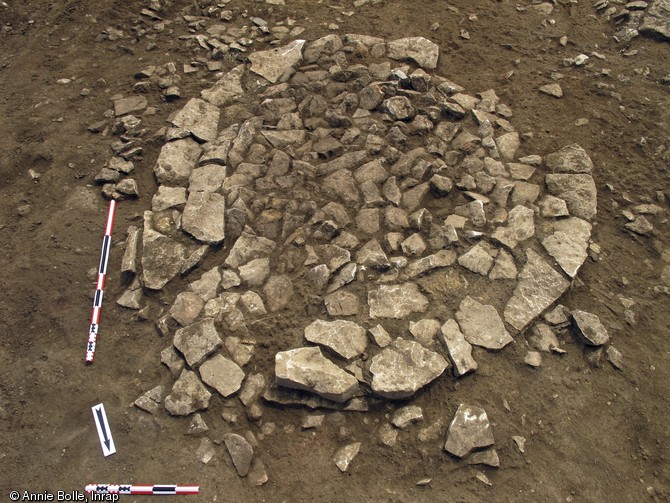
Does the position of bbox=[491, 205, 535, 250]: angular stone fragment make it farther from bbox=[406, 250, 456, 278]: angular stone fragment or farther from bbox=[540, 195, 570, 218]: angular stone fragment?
bbox=[406, 250, 456, 278]: angular stone fragment

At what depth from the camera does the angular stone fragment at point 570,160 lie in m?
4.62

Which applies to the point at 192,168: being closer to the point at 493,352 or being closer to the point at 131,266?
the point at 131,266

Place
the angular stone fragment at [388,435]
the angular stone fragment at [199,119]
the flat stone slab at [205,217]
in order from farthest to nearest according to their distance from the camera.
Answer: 1. the angular stone fragment at [199,119]
2. the flat stone slab at [205,217]
3. the angular stone fragment at [388,435]

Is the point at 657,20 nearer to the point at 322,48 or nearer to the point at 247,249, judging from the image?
the point at 322,48

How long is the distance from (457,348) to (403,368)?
434 millimetres

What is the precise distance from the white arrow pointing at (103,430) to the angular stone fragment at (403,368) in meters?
1.82

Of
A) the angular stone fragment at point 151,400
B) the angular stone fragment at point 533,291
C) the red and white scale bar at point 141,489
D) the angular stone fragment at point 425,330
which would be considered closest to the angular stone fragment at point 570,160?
the angular stone fragment at point 533,291

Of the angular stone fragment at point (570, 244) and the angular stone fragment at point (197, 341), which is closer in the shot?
the angular stone fragment at point (197, 341)

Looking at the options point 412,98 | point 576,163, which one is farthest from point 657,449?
point 412,98

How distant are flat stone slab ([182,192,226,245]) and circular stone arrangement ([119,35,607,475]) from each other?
12 millimetres

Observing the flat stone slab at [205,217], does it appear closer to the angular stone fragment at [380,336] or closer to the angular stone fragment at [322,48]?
the angular stone fragment at [380,336]

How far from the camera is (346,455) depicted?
332 cm

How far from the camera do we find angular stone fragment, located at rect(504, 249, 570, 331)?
3.79 m

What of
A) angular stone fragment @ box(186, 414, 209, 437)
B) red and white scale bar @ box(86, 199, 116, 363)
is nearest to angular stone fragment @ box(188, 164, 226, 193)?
red and white scale bar @ box(86, 199, 116, 363)
